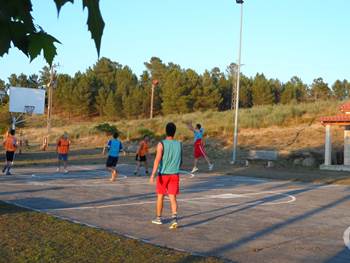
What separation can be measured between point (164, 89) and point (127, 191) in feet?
206

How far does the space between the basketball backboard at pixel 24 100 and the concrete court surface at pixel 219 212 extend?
2171 centimetres

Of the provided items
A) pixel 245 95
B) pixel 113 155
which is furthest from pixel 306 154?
pixel 245 95

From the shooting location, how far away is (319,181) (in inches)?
798

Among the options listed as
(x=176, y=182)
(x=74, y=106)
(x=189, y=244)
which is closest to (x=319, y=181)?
(x=176, y=182)

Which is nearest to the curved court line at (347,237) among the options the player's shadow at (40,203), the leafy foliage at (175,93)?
the player's shadow at (40,203)

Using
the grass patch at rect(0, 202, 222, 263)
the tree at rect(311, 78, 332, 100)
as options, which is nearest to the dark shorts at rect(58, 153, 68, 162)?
the grass patch at rect(0, 202, 222, 263)

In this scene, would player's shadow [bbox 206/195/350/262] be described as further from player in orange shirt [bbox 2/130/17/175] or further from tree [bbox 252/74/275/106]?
tree [bbox 252/74/275/106]

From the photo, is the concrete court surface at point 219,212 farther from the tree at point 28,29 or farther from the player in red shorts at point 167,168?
the tree at point 28,29

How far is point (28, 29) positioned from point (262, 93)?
80.4 meters

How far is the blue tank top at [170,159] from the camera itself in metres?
9.53

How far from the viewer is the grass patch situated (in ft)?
21.4

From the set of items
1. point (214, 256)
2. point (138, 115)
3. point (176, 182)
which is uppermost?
point (138, 115)

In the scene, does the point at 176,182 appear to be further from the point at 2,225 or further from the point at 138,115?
the point at 138,115

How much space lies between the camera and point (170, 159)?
9.55 meters
